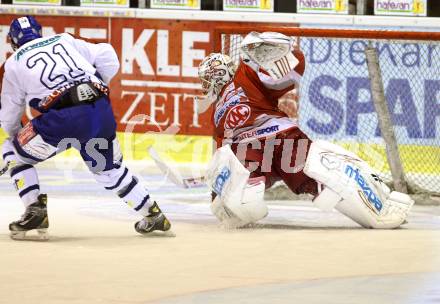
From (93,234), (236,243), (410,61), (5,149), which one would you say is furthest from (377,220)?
(410,61)

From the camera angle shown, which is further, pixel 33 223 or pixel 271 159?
pixel 271 159

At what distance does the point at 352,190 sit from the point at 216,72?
104cm

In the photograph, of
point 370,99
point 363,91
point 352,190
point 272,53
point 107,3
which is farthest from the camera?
point 107,3

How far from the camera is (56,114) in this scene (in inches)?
233

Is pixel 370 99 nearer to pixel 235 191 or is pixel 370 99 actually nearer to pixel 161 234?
pixel 235 191

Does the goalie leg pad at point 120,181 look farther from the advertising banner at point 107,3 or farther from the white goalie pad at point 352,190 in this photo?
the advertising banner at point 107,3

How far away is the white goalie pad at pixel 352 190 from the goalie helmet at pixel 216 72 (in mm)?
649

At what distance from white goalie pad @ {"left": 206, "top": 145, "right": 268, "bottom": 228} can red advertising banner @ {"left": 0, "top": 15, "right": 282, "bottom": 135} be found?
12.6 feet

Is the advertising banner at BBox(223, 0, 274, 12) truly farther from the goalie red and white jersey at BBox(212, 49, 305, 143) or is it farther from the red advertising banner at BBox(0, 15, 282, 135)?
the goalie red and white jersey at BBox(212, 49, 305, 143)

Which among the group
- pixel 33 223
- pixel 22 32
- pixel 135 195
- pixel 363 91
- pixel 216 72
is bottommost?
pixel 33 223

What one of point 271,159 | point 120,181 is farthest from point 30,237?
point 271,159

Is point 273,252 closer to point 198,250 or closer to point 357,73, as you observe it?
point 198,250

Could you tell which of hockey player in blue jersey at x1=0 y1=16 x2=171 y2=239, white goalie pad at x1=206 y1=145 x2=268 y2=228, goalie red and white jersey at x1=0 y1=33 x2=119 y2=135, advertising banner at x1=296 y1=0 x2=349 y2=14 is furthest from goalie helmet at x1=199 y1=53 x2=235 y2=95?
advertising banner at x1=296 y1=0 x2=349 y2=14

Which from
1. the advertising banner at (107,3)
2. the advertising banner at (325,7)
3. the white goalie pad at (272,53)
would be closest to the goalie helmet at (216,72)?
the white goalie pad at (272,53)
